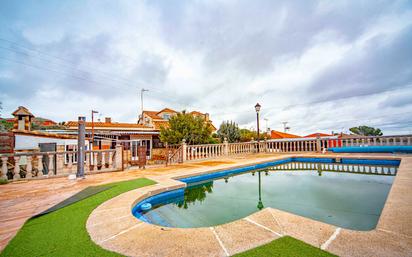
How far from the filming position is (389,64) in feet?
48.2

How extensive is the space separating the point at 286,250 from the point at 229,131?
1856 centimetres

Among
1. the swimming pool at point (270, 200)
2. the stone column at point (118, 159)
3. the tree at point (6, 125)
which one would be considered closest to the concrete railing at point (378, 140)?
the swimming pool at point (270, 200)

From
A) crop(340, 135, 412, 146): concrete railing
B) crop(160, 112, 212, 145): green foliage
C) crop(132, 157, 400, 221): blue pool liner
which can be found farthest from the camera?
crop(160, 112, 212, 145): green foliage

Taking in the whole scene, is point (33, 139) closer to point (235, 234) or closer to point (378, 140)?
point (235, 234)

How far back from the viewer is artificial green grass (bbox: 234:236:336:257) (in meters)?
1.75

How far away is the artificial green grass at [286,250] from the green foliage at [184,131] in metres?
13.6

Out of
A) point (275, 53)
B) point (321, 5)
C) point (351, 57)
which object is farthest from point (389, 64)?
point (321, 5)

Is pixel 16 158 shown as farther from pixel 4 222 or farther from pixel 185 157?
pixel 185 157

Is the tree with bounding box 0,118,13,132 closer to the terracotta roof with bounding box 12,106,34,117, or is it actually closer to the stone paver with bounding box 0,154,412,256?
the terracotta roof with bounding box 12,106,34,117

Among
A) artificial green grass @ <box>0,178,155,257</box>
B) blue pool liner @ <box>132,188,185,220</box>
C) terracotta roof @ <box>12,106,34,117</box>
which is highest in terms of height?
terracotta roof @ <box>12,106,34,117</box>

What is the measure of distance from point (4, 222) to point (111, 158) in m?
5.60

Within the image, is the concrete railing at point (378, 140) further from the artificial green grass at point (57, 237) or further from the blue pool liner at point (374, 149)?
the artificial green grass at point (57, 237)

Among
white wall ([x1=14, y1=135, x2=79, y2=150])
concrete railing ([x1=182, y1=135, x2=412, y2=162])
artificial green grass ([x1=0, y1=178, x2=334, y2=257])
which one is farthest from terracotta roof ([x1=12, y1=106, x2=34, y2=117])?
artificial green grass ([x1=0, y1=178, x2=334, y2=257])

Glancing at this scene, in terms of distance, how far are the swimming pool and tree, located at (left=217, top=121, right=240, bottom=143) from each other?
12.4 metres
